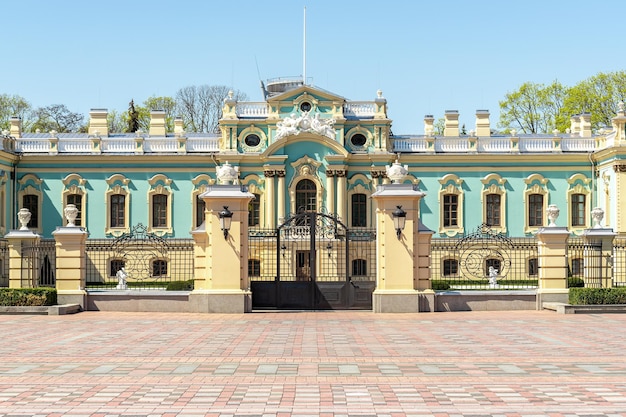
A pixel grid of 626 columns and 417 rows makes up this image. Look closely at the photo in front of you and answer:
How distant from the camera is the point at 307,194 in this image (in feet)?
134

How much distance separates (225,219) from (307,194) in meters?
19.8

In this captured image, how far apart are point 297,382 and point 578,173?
33912 mm

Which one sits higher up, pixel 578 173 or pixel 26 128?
pixel 26 128

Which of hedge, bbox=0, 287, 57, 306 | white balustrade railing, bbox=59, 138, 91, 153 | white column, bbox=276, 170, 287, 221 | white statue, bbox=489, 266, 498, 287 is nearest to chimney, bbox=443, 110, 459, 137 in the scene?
white column, bbox=276, 170, 287, 221

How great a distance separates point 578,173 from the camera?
4175 centimetres

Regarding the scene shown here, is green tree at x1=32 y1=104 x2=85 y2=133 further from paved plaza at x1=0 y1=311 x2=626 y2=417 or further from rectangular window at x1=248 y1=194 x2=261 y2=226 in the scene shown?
paved plaza at x1=0 y1=311 x2=626 y2=417

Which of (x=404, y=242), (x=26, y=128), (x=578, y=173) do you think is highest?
(x=26, y=128)

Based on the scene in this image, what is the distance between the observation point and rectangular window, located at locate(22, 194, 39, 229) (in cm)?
4144

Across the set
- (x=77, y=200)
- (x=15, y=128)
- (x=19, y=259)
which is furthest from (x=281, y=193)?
(x=19, y=259)

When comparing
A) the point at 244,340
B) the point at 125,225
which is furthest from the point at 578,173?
the point at 244,340

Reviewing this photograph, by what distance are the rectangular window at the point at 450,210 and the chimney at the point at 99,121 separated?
17119mm

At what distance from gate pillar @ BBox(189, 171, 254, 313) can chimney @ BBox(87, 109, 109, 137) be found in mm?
23966

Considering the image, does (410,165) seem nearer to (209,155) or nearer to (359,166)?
(359,166)

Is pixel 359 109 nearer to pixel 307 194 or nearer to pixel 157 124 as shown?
pixel 307 194
